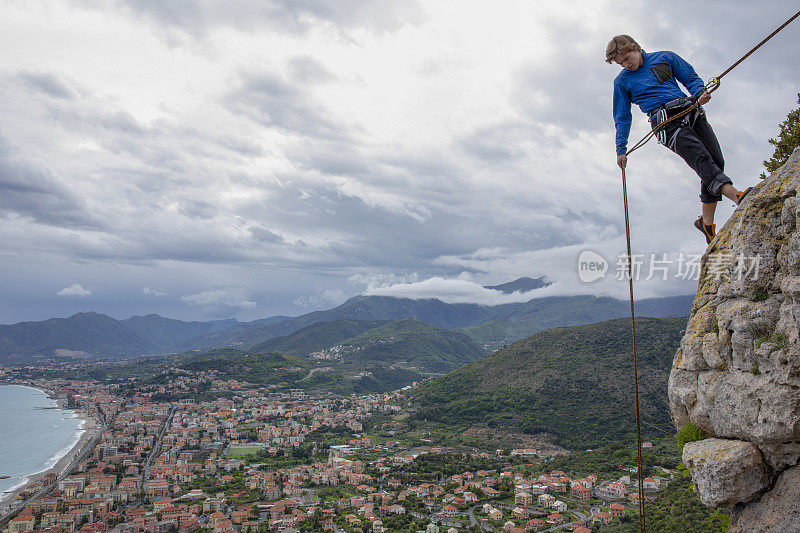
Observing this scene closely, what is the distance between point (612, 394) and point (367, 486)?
134 feet

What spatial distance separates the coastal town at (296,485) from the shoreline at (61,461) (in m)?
0.40

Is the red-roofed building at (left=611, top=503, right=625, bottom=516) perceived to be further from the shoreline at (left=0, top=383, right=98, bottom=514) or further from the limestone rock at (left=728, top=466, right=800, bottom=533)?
the shoreline at (left=0, top=383, right=98, bottom=514)

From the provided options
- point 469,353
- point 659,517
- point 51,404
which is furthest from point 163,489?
point 469,353

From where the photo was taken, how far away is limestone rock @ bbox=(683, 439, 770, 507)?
4.11 metres

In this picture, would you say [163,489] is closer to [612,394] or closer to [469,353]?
[612,394]

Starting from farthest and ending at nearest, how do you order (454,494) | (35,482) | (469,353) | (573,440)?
(469,353), (573,440), (35,482), (454,494)

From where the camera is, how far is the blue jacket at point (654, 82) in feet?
17.6

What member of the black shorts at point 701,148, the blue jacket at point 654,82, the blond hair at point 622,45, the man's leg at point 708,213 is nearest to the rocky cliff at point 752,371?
the black shorts at point 701,148

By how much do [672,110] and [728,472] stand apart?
3.80 metres

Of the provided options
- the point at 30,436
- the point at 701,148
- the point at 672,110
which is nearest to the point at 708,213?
the point at 701,148

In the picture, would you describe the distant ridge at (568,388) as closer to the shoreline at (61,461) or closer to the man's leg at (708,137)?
the shoreline at (61,461)

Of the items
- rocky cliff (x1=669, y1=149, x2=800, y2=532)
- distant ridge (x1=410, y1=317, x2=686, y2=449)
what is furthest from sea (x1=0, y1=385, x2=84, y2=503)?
rocky cliff (x1=669, y1=149, x2=800, y2=532)

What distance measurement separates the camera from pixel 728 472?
4152mm

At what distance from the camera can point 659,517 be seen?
22953 millimetres
